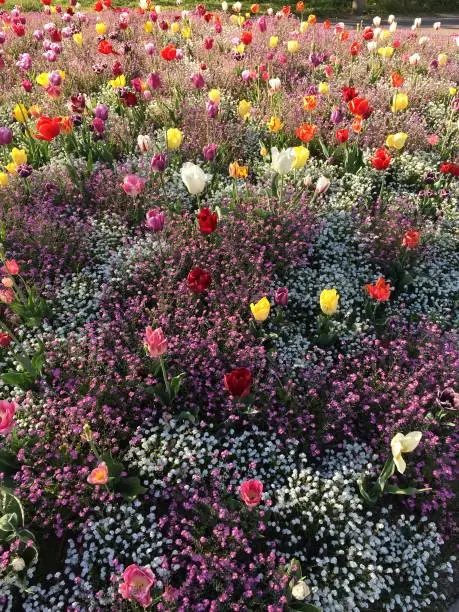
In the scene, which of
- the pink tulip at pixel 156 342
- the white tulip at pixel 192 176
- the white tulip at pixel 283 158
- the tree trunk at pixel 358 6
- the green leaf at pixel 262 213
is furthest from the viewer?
the tree trunk at pixel 358 6

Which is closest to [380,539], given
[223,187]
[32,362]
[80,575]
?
[80,575]

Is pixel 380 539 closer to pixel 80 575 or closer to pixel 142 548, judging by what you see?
pixel 142 548

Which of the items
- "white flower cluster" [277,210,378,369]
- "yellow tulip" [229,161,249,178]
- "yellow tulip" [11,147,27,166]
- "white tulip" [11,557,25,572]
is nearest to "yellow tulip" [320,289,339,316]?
"white flower cluster" [277,210,378,369]

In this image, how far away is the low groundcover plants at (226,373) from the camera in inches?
105

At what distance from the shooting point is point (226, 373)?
11.1ft

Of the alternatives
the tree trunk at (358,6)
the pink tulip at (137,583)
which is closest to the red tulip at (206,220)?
the pink tulip at (137,583)

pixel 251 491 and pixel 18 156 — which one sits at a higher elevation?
pixel 18 156

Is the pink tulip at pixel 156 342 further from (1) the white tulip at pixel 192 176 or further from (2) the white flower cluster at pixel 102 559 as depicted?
(1) the white tulip at pixel 192 176

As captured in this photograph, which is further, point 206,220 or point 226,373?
point 206,220

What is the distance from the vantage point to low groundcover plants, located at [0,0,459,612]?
2.66 meters

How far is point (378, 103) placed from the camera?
6480 millimetres

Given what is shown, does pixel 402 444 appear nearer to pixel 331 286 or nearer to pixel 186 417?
pixel 186 417

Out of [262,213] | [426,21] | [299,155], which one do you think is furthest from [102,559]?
[426,21]

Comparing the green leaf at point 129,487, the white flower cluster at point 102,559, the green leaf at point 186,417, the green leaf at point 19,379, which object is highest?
the green leaf at point 19,379
